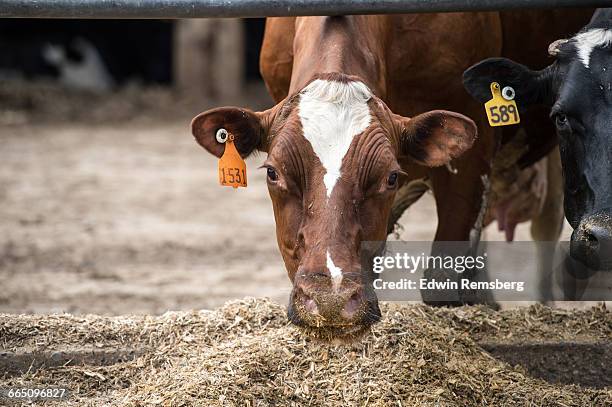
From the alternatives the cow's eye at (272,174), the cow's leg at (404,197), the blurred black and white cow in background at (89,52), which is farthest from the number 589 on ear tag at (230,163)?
the blurred black and white cow in background at (89,52)

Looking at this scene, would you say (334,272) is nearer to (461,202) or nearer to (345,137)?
(345,137)

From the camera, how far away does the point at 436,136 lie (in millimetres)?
4195

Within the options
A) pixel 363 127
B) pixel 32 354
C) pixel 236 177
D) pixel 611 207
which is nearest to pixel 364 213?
pixel 363 127

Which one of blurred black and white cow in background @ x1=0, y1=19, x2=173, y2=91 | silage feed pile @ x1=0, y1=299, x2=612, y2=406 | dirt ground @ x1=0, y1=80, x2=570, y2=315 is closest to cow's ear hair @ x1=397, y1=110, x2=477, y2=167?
silage feed pile @ x1=0, y1=299, x2=612, y2=406

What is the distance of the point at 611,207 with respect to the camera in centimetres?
407

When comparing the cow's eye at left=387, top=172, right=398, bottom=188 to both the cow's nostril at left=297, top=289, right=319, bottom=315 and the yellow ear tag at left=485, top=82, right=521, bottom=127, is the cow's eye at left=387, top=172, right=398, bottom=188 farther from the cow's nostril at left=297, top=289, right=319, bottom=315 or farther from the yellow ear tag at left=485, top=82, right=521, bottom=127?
the yellow ear tag at left=485, top=82, right=521, bottom=127

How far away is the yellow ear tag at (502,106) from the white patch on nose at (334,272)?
4.40ft

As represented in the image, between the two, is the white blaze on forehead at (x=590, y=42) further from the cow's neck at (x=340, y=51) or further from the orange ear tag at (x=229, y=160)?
the orange ear tag at (x=229, y=160)

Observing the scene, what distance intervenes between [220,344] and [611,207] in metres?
1.72

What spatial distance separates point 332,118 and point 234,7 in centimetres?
69

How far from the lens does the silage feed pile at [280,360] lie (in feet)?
13.4

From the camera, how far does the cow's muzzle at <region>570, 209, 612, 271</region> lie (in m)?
3.99

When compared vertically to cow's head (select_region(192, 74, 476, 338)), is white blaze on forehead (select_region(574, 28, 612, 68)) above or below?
above

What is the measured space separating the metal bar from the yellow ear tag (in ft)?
1.60
